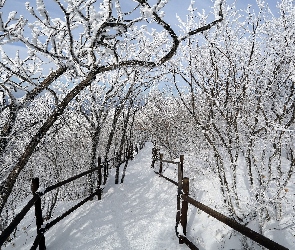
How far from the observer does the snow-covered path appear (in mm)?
4512

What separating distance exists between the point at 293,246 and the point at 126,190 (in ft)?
17.8

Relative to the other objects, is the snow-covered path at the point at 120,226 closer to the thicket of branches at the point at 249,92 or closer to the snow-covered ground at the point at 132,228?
the snow-covered ground at the point at 132,228

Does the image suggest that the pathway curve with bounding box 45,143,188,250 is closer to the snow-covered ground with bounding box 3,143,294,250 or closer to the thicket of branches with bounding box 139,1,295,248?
the snow-covered ground with bounding box 3,143,294,250

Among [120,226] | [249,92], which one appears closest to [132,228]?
[120,226]

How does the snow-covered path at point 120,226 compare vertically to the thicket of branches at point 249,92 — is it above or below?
below

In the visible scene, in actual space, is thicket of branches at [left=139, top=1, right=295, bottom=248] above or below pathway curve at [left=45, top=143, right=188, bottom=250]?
above

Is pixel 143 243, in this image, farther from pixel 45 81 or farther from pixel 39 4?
pixel 39 4

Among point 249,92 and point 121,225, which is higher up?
point 249,92

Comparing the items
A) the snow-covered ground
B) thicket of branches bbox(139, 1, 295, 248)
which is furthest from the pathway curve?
thicket of branches bbox(139, 1, 295, 248)

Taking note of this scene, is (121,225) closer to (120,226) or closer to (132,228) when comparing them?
(120,226)

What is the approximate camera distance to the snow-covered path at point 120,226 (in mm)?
4512

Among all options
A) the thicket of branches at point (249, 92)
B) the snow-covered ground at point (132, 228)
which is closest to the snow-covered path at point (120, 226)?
the snow-covered ground at point (132, 228)

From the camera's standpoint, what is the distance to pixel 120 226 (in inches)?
207

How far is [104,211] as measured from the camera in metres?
6.14
